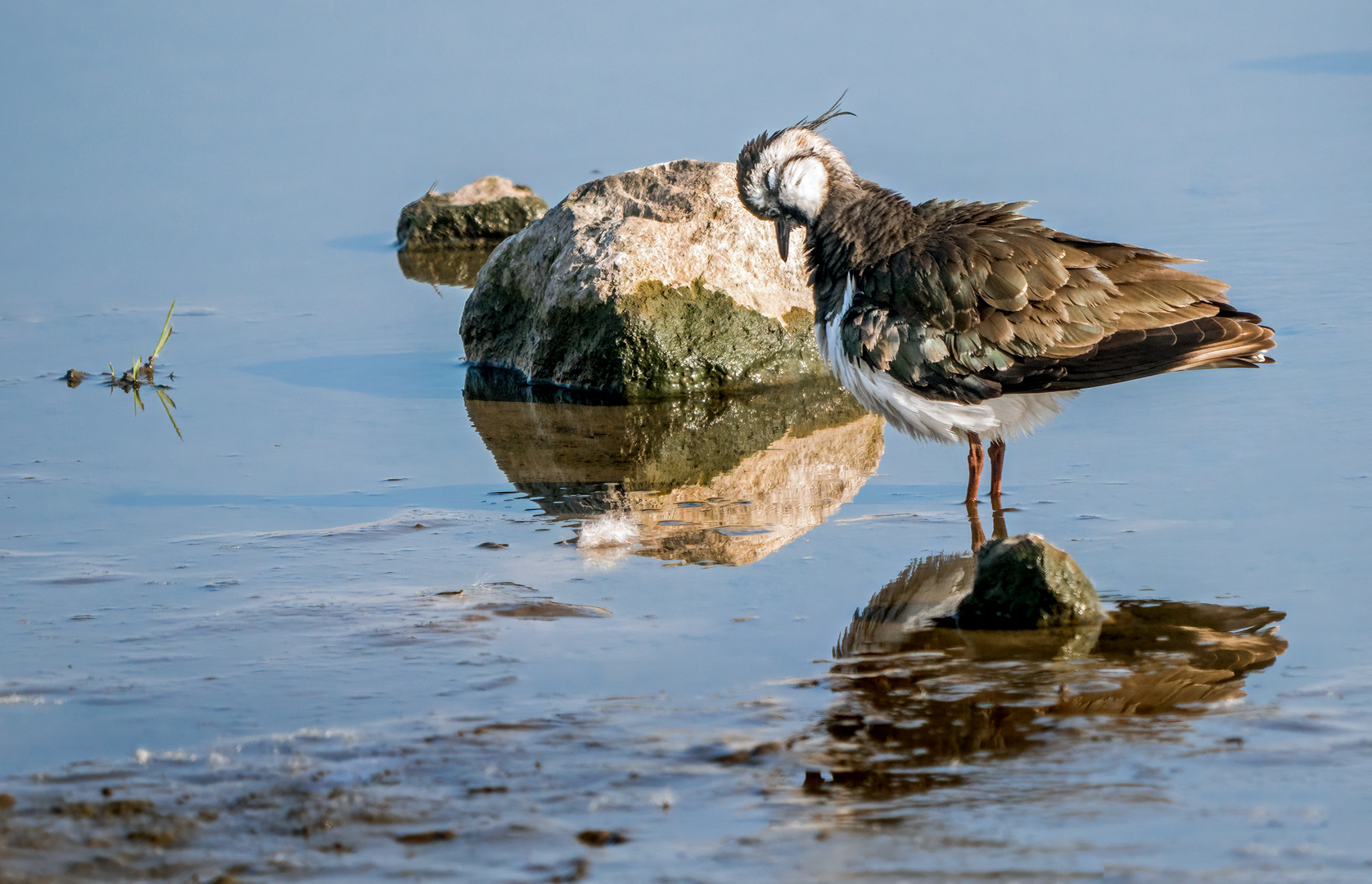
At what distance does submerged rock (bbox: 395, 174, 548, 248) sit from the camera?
14484 mm

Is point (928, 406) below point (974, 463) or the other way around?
the other way around

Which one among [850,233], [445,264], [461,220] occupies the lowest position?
[850,233]

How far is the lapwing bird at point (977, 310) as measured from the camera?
6961 millimetres

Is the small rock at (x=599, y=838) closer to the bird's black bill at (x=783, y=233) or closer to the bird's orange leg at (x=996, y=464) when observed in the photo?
the bird's orange leg at (x=996, y=464)

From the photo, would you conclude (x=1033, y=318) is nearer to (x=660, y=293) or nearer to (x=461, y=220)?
(x=660, y=293)

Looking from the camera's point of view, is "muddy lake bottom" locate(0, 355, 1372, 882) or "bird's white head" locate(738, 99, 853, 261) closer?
"muddy lake bottom" locate(0, 355, 1372, 882)

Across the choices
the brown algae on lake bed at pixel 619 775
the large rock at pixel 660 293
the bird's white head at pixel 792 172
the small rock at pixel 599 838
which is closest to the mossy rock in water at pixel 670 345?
the large rock at pixel 660 293

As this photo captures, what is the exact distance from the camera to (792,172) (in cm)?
765

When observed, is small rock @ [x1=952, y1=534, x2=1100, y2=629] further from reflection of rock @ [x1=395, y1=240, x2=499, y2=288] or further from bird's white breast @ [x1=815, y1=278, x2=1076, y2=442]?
reflection of rock @ [x1=395, y1=240, x2=499, y2=288]

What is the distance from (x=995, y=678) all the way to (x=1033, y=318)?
2.28 meters

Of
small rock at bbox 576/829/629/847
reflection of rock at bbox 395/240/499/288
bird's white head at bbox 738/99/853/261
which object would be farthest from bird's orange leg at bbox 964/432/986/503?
reflection of rock at bbox 395/240/499/288

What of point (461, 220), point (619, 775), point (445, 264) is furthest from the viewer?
point (461, 220)

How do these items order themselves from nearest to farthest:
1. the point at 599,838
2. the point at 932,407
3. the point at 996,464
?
the point at 599,838 → the point at 932,407 → the point at 996,464

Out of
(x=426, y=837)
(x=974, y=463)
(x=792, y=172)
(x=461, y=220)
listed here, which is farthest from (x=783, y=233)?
(x=461, y=220)
